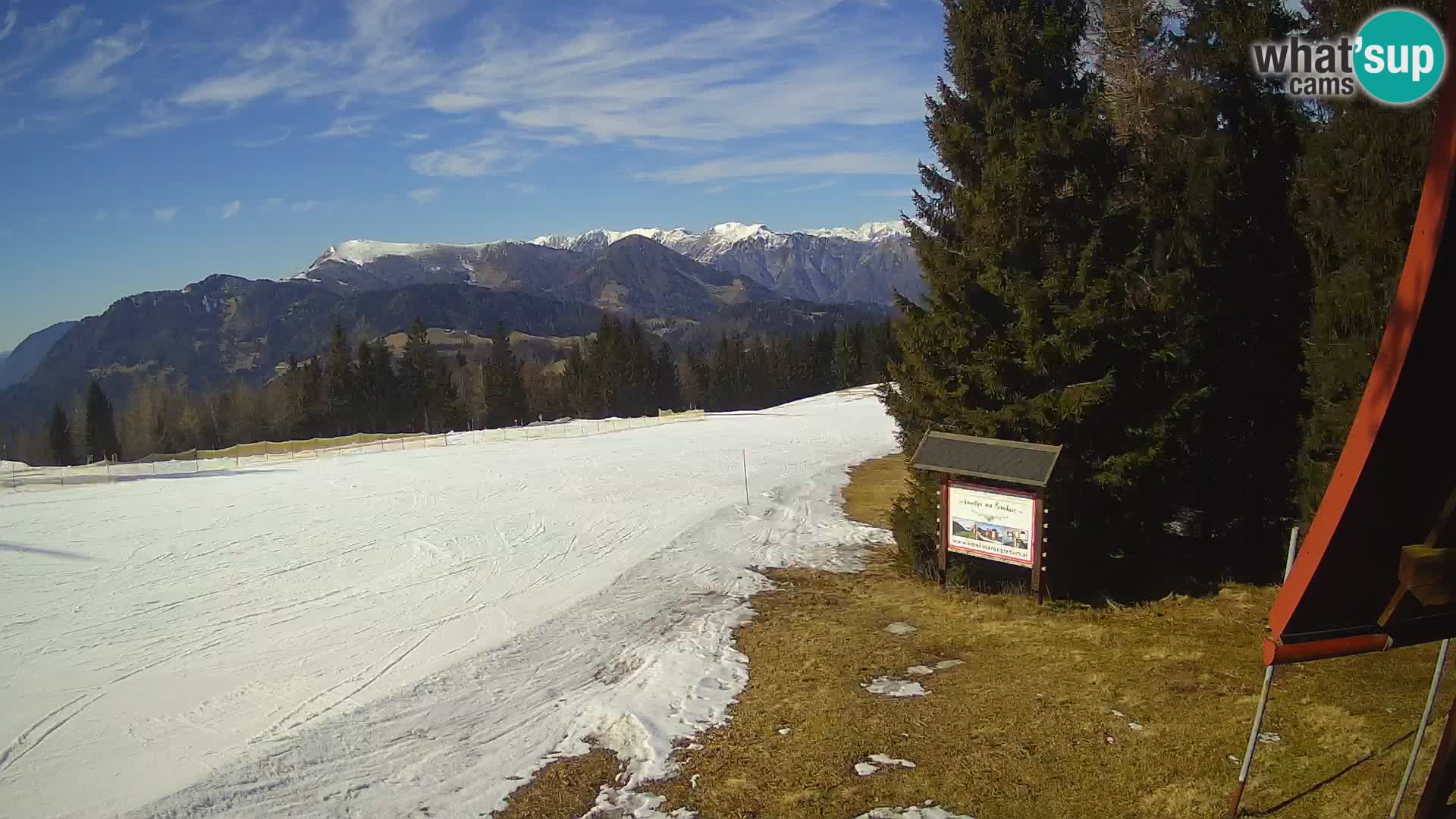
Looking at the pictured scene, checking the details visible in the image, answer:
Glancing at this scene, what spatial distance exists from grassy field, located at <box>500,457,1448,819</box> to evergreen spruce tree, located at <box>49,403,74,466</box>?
10610 centimetres

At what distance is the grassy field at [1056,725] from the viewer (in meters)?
7.39

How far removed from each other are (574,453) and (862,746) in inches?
1314

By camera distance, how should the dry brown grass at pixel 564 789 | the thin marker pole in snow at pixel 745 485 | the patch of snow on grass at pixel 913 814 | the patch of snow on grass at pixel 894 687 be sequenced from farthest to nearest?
1. the thin marker pole in snow at pixel 745 485
2. the patch of snow on grass at pixel 894 687
3. the dry brown grass at pixel 564 789
4. the patch of snow on grass at pixel 913 814

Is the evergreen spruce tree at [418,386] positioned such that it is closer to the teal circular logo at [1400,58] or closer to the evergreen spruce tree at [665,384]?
the evergreen spruce tree at [665,384]

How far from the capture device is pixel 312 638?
46.8 feet

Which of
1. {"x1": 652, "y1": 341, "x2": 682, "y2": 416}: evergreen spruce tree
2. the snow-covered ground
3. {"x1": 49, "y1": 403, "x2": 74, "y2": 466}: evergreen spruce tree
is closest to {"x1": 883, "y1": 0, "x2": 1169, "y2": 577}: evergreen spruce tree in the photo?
the snow-covered ground

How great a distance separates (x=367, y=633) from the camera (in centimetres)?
1452

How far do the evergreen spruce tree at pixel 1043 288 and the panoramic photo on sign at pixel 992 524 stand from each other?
701 mm

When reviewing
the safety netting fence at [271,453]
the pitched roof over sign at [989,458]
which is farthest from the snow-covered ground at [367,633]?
the safety netting fence at [271,453]

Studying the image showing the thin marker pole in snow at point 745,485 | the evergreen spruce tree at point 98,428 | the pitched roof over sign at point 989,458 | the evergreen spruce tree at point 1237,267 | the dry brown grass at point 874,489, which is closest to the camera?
the pitched roof over sign at point 989,458

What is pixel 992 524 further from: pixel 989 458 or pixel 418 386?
pixel 418 386

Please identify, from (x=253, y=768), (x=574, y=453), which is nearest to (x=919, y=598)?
(x=253, y=768)

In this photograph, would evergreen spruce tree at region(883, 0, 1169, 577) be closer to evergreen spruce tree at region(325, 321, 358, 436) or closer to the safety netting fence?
the safety netting fence

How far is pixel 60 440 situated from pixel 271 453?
5970cm
